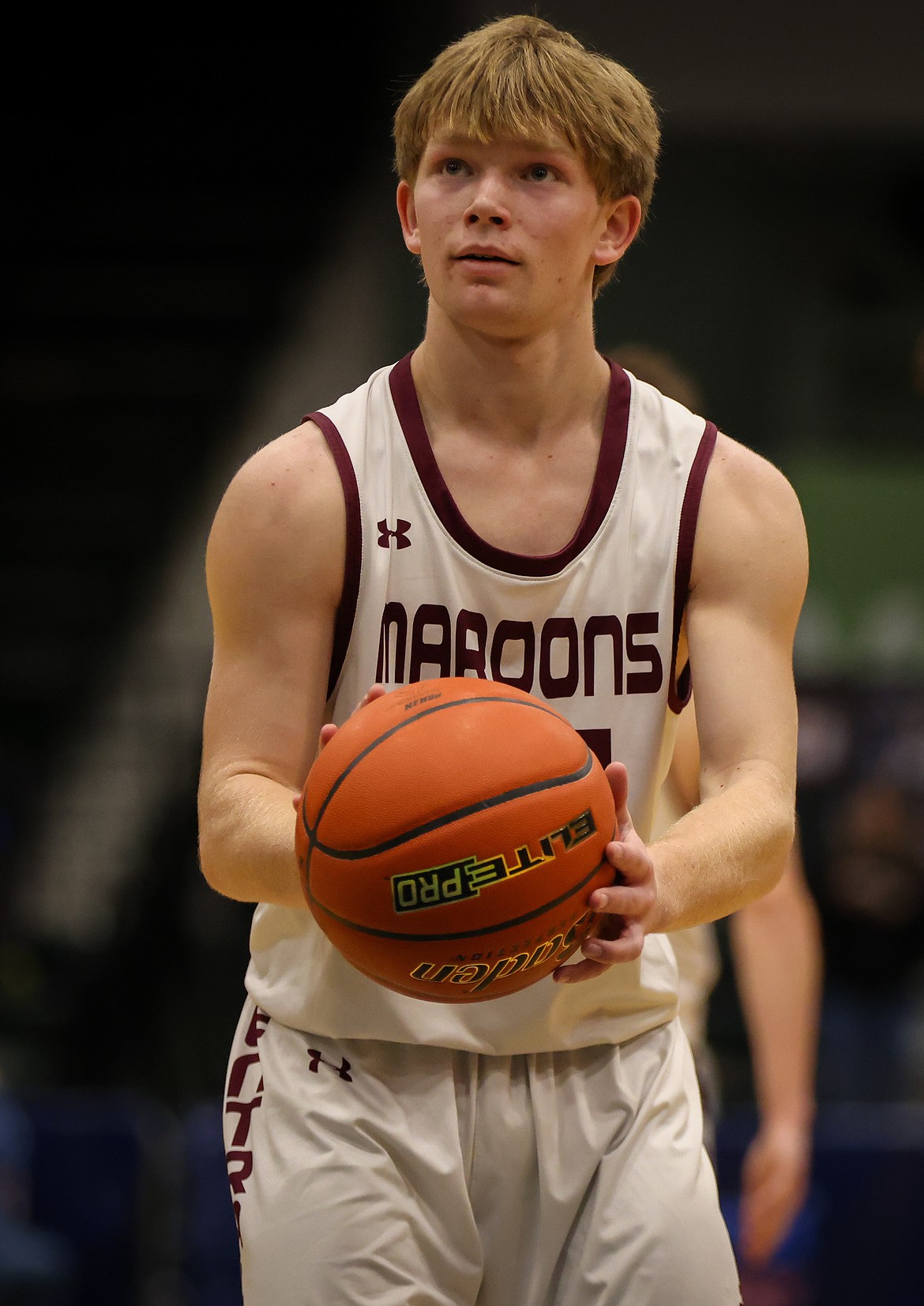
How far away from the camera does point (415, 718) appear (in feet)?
8.24

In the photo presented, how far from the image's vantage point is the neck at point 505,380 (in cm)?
306

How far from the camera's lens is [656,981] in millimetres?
3004

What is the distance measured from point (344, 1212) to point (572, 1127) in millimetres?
397

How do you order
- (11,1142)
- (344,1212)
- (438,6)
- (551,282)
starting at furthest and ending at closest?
(438,6) → (11,1142) → (551,282) → (344,1212)

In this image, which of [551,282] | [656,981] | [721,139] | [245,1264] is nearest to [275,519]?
[551,282]

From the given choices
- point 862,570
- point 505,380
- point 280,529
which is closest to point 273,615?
point 280,529

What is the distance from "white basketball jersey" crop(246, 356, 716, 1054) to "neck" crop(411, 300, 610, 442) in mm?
93

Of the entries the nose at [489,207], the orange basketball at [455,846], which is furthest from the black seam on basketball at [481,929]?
the nose at [489,207]

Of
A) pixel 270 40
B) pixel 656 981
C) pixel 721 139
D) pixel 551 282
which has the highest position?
pixel 270 40

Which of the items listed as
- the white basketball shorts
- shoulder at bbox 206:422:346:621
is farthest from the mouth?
the white basketball shorts

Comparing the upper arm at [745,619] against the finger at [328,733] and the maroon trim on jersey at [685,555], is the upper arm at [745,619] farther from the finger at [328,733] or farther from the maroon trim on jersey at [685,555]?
the finger at [328,733]

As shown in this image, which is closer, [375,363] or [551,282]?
[551,282]

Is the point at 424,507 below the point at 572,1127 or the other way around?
the other way around

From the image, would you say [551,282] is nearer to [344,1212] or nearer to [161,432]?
[344,1212]
